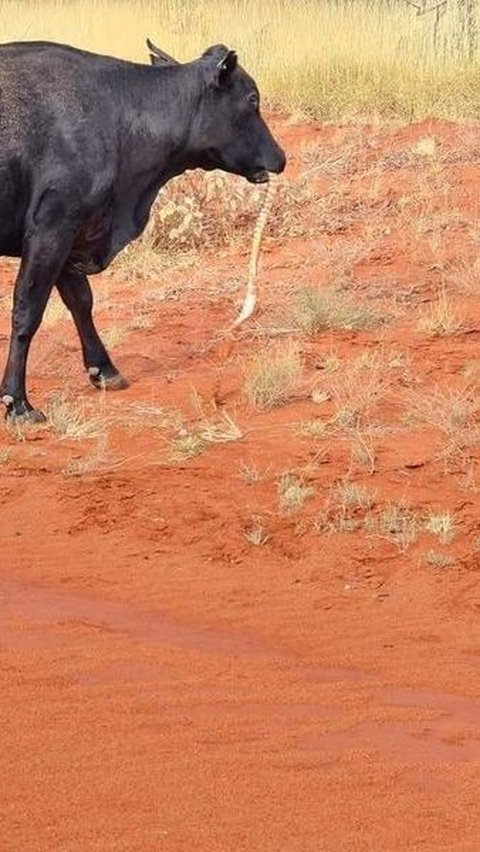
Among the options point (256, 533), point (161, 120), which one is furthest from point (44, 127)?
point (256, 533)

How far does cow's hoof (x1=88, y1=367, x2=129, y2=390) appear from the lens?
9633mm

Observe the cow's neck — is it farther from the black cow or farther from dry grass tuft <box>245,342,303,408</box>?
dry grass tuft <box>245,342,303,408</box>

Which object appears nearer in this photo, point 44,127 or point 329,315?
point 44,127

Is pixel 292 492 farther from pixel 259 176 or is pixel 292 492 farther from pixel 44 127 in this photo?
pixel 259 176

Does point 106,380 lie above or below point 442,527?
below

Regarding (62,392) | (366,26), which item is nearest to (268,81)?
(366,26)

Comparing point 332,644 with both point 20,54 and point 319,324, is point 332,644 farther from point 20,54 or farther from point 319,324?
point 319,324

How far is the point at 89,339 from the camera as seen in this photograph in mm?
9617

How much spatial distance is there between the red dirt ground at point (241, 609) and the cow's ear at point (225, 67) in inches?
67.5

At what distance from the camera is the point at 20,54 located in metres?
8.77

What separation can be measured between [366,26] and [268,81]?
1560 mm

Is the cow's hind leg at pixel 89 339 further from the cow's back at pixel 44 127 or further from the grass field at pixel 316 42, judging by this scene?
the grass field at pixel 316 42

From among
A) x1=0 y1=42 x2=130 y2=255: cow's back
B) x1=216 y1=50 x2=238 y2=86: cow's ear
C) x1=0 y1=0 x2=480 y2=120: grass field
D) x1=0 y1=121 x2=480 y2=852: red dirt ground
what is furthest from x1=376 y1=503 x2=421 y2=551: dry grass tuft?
x1=0 y1=0 x2=480 y2=120: grass field

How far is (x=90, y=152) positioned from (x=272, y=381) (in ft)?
5.28
